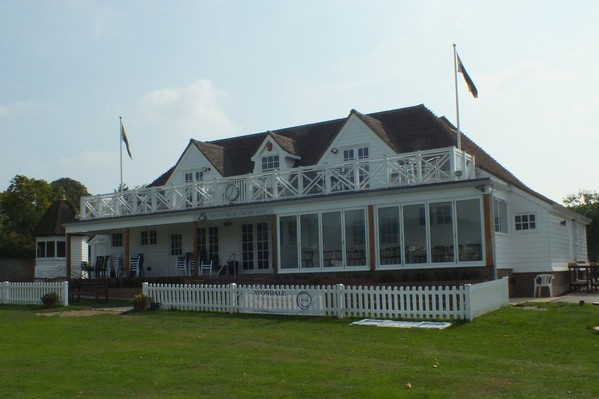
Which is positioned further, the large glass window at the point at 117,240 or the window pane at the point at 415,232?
the large glass window at the point at 117,240

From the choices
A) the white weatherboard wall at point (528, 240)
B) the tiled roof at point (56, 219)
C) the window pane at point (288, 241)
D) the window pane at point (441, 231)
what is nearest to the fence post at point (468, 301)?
the window pane at point (441, 231)

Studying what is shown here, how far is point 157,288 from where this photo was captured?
22.2m

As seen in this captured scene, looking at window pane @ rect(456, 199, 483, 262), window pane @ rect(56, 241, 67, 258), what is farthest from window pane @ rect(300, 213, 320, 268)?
window pane @ rect(56, 241, 67, 258)

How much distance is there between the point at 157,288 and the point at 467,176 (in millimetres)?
10885

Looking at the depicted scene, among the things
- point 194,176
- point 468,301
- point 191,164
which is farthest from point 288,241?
point 468,301

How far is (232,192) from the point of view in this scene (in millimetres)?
27578

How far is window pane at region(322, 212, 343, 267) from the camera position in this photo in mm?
24375

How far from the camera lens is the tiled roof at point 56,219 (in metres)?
38.3

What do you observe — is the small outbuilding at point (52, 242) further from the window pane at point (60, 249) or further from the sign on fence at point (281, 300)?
the sign on fence at point (281, 300)

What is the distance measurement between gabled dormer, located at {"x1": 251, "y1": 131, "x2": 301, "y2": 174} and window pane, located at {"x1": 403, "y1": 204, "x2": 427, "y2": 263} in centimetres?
861

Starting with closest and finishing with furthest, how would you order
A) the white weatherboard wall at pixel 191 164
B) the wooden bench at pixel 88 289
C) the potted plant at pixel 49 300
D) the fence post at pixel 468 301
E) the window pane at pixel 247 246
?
1. the fence post at pixel 468 301
2. the potted plant at pixel 49 300
3. the wooden bench at pixel 88 289
4. the window pane at pixel 247 246
5. the white weatherboard wall at pixel 191 164

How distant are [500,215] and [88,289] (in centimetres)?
1595

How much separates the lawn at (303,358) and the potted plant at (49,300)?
5.36 m

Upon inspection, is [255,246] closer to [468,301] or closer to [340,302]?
[340,302]
